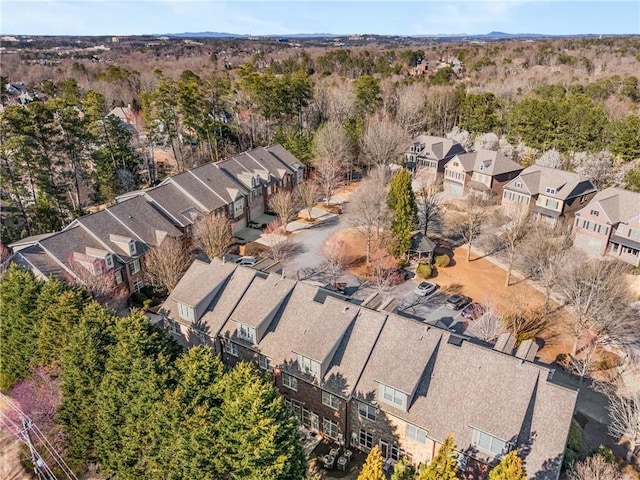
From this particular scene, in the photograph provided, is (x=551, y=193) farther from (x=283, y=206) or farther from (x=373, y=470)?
(x=373, y=470)

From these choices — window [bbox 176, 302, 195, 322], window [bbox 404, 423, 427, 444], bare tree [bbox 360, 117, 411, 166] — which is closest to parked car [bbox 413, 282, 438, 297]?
window [bbox 404, 423, 427, 444]

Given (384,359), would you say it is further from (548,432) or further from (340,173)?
(340,173)

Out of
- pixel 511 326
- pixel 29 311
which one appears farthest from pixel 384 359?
pixel 29 311

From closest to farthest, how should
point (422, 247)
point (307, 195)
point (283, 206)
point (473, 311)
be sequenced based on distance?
point (473, 311) < point (422, 247) < point (283, 206) < point (307, 195)

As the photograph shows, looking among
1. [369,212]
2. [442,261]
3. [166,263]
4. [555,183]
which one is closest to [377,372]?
[166,263]

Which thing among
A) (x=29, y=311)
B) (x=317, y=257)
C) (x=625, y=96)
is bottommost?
(x=317, y=257)

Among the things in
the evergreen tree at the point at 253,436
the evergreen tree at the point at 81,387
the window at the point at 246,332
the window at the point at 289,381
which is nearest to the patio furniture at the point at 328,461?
the window at the point at 289,381
